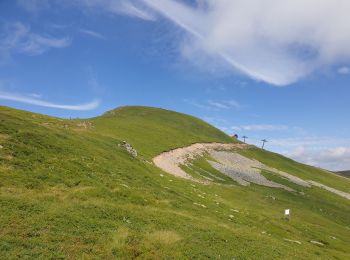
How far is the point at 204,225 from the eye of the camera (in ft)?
129

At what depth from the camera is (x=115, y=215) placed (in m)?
35.6

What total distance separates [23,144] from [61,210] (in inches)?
637

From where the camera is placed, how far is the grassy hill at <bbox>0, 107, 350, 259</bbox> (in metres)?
28.9

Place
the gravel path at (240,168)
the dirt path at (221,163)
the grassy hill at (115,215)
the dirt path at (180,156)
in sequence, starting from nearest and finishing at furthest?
the grassy hill at (115,215), the dirt path at (180,156), the dirt path at (221,163), the gravel path at (240,168)

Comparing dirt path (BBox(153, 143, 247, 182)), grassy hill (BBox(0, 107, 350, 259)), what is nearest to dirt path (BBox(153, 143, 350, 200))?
dirt path (BBox(153, 143, 247, 182))

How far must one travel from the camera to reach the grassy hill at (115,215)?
28.9 metres

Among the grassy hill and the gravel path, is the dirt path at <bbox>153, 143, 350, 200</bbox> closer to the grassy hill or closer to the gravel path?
the gravel path

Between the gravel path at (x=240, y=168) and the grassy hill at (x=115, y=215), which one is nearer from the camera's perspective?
the grassy hill at (x=115, y=215)

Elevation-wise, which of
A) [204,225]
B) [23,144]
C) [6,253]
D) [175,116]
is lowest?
[6,253]

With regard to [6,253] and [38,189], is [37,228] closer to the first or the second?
[6,253]

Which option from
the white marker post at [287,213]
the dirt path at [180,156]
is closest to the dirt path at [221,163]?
the dirt path at [180,156]

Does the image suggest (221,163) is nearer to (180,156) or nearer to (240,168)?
(240,168)

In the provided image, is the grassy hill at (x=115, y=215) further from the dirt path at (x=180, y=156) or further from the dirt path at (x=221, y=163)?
the dirt path at (x=221, y=163)

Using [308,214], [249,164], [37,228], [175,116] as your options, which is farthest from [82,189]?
[175,116]
